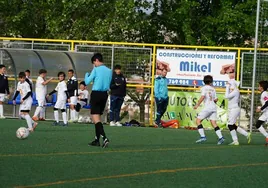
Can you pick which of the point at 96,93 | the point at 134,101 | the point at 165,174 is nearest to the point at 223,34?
the point at 134,101

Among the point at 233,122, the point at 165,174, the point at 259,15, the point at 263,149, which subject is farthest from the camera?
the point at 259,15

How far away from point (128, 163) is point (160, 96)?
16.2 meters

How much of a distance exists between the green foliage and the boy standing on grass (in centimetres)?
764

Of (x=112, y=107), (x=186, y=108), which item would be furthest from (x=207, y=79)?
(x=186, y=108)

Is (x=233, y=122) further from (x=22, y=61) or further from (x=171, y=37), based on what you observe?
(x=171, y=37)

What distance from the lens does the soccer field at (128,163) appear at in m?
12.8

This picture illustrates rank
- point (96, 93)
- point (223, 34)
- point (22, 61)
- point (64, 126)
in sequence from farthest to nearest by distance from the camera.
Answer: point (223, 34) → point (22, 61) → point (64, 126) → point (96, 93)

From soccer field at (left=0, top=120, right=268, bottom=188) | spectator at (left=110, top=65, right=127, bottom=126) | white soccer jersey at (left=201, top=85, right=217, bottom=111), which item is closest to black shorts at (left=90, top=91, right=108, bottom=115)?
soccer field at (left=0, top=120, right=268, bottom=188)

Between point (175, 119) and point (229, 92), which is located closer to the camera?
point (229, 92)

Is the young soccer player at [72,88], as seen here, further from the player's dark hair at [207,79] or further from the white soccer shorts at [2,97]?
the player's dark hair at [207,79]

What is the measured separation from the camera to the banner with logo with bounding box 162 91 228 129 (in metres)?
32.1

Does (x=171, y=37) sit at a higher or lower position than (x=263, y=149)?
higher

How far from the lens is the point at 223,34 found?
3994cm

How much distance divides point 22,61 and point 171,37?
31.9ft
